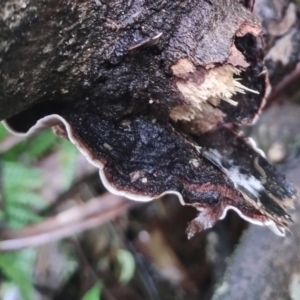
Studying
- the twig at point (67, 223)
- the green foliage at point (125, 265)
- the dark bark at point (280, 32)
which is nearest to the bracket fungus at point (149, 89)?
the dark bark at point (280, 32)

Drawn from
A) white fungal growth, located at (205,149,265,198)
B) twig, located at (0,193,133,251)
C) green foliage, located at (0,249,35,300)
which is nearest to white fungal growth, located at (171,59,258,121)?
white fungal growth, located at (205,149,265,198)

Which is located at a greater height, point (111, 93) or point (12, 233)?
point (111, 93)

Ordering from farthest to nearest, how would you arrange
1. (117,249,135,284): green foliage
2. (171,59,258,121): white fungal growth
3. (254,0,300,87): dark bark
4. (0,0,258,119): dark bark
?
(117,249,135,284): green foliage < (254,0,300,87): dark bark < (171,59,258,121): white fungal growth < (0,0,258,119): dark bark

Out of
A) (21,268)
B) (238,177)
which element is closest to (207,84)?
(238,177)

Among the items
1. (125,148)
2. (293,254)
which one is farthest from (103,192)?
(125,148)

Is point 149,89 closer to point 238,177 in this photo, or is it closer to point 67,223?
point 238,177

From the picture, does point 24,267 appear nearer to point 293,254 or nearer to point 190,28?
point 293,254

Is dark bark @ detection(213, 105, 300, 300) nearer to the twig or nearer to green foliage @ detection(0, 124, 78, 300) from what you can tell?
the twig

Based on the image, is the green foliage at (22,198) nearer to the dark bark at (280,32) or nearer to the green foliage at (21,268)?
the green foliage at (21,268)
